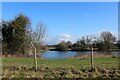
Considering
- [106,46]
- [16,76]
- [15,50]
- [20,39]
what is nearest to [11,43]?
[20,39]

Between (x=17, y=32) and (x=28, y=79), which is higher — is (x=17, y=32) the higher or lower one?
the higher one

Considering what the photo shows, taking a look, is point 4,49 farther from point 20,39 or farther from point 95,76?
point 95,76

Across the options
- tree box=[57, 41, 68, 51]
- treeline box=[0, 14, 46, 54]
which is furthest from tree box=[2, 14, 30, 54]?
tree box=[57, 41, 68, 51]

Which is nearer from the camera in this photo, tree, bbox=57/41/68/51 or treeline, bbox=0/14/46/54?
treeline, bbox=0/14/46/54

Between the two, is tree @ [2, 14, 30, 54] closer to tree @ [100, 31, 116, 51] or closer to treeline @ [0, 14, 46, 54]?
treeline @ [0, 14, 46, 54]

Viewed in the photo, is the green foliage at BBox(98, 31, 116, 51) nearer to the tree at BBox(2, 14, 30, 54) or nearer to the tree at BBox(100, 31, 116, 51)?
the tree at BBox(100, 31, 116, 51)

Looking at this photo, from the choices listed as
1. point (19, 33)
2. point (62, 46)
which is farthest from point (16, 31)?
point (62, 46)

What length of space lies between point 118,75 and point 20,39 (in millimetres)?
34118

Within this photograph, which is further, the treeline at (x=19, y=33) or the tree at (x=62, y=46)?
the tree at (x=62, y=46)

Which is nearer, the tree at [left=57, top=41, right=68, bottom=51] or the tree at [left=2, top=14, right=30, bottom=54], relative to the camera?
the tree at [left=2, top=14, right=30, bottom=54]

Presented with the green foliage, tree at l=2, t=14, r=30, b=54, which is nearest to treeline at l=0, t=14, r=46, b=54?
tree at l=2, t=14, r=30, b=54

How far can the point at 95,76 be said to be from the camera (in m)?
11.1

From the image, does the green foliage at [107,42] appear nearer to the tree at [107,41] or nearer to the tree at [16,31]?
the tree at [107,41]

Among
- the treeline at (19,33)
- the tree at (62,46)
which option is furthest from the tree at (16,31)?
the tree at (62,46)
